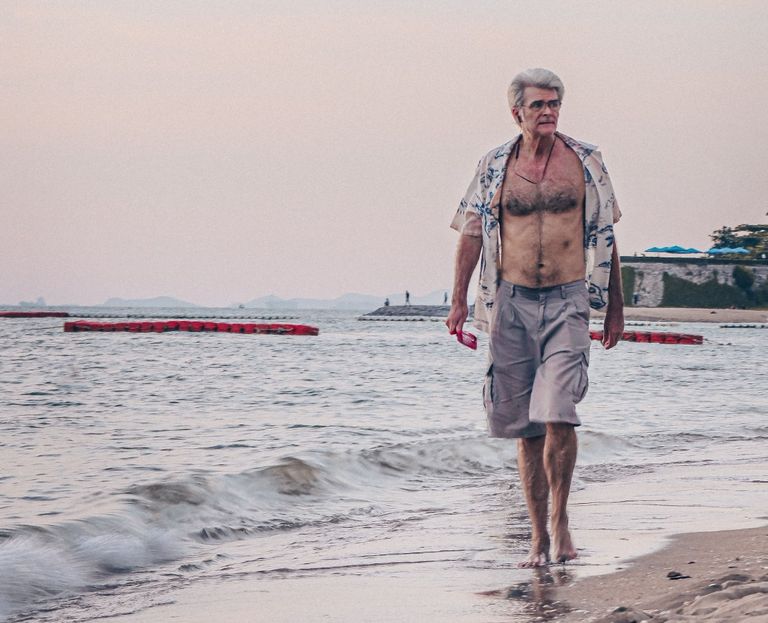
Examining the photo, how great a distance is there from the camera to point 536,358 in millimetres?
4324

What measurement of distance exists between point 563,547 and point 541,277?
107 cm

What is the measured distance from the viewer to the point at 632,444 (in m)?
9.81

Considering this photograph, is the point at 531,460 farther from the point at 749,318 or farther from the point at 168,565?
the point at 749,318

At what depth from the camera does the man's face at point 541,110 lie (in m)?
4.20

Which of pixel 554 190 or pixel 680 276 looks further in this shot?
pixel 680 276

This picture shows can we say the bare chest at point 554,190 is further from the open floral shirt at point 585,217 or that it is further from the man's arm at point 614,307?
the man's arm at point 614,307

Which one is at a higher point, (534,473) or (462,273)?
(462,273)

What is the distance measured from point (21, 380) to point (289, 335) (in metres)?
29.9

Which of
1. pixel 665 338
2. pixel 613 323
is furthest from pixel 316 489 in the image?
pixel 665 338

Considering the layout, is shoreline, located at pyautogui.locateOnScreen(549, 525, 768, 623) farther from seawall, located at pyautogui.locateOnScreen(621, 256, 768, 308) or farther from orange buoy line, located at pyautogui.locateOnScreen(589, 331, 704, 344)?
seawall, located at pyautogui.locateOnScreen(621, 256, 768, 308)

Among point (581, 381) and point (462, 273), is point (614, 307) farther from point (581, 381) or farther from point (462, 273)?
Answer: point (462, 273)

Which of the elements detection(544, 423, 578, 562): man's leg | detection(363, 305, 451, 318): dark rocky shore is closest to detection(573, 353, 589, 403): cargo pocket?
detection(544, 423, 578, 562): man's leg

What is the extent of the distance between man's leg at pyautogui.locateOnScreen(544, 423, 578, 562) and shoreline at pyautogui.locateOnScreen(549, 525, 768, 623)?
27cm

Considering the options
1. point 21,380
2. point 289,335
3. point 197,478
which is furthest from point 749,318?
point 197,478
